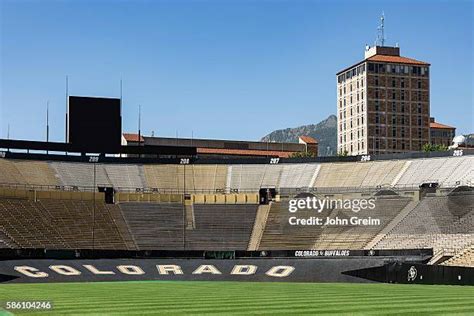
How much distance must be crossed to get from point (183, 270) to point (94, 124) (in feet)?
85.4

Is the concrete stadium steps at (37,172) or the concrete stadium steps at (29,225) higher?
the concrete stadium steps at (37,172)

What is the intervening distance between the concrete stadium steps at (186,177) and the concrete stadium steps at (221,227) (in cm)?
424

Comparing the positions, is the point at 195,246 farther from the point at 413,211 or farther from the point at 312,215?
the point at 413,211

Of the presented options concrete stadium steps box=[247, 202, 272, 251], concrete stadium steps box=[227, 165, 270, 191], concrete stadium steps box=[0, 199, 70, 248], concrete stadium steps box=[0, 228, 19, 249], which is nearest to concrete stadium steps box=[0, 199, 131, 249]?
concrete stadium steps box=[0, 199, 70, 248]

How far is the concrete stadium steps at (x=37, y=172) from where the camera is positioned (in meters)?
76.4

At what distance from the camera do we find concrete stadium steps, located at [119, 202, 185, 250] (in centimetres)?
7050

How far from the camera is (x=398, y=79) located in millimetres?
165875

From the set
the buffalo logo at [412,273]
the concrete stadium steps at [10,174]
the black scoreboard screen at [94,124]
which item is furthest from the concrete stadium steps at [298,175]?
the buffalo logo at [412,273]

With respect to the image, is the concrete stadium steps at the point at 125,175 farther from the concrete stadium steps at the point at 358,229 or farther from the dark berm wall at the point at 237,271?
the concrete stadium steps at the point at 358,229

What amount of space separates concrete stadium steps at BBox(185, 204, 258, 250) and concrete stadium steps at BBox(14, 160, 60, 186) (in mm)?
15096

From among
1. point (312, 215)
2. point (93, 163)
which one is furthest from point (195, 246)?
point (93, 163)

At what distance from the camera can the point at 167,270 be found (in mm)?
58062

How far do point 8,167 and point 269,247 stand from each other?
28120 mm

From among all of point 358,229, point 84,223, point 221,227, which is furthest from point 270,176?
point 84,223
